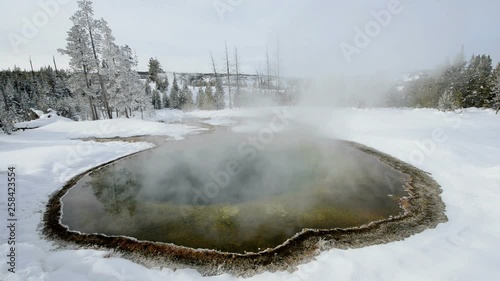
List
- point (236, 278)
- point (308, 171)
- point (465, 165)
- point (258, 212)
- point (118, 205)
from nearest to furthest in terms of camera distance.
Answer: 1. point (236, 278)
2. point (258, 212)
3. point (118, 205)
4. point (465, 165)
5. point (308, 171)

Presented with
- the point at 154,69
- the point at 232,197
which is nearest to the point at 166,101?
the point at 154,69

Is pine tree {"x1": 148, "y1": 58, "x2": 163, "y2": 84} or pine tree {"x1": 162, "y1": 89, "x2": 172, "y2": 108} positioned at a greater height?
pine tree {"x1": 148, "y1": 58, "x2": 163, "y2": 84}

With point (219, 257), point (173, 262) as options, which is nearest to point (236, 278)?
point (219, 257)

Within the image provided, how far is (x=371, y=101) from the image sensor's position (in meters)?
65.6

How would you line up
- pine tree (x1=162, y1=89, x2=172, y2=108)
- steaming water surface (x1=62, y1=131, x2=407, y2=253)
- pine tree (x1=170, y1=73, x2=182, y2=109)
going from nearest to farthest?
steaming water surface (x1=62, y1=131, x2=407, y2=253) → pine tree (x1=170, y1=73, x2=182, y2=109) → pine tree (x1=162, y1=89, x2=172, y2=108)

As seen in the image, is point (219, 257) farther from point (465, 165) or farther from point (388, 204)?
point (465, 165)

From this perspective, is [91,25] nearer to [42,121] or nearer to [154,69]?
[42,121]

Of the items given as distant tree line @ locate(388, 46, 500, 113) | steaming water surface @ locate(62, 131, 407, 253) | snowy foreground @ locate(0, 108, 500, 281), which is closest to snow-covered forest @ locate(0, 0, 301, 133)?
snowy foreground @ locate(0, 108, 500, 281)

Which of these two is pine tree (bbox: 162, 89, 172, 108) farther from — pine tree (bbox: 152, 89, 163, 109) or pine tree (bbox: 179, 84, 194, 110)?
pine tree (bbox: 179, 84, 194, 110)

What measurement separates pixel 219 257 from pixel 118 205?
21.1 feet

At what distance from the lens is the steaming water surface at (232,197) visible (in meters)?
9.05

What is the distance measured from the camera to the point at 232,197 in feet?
38.1

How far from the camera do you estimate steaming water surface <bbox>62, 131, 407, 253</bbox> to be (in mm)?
9055

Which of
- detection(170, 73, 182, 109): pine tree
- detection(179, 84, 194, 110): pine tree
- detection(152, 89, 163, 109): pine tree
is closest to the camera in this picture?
detection(179, 84, 194, 110): pine tree
